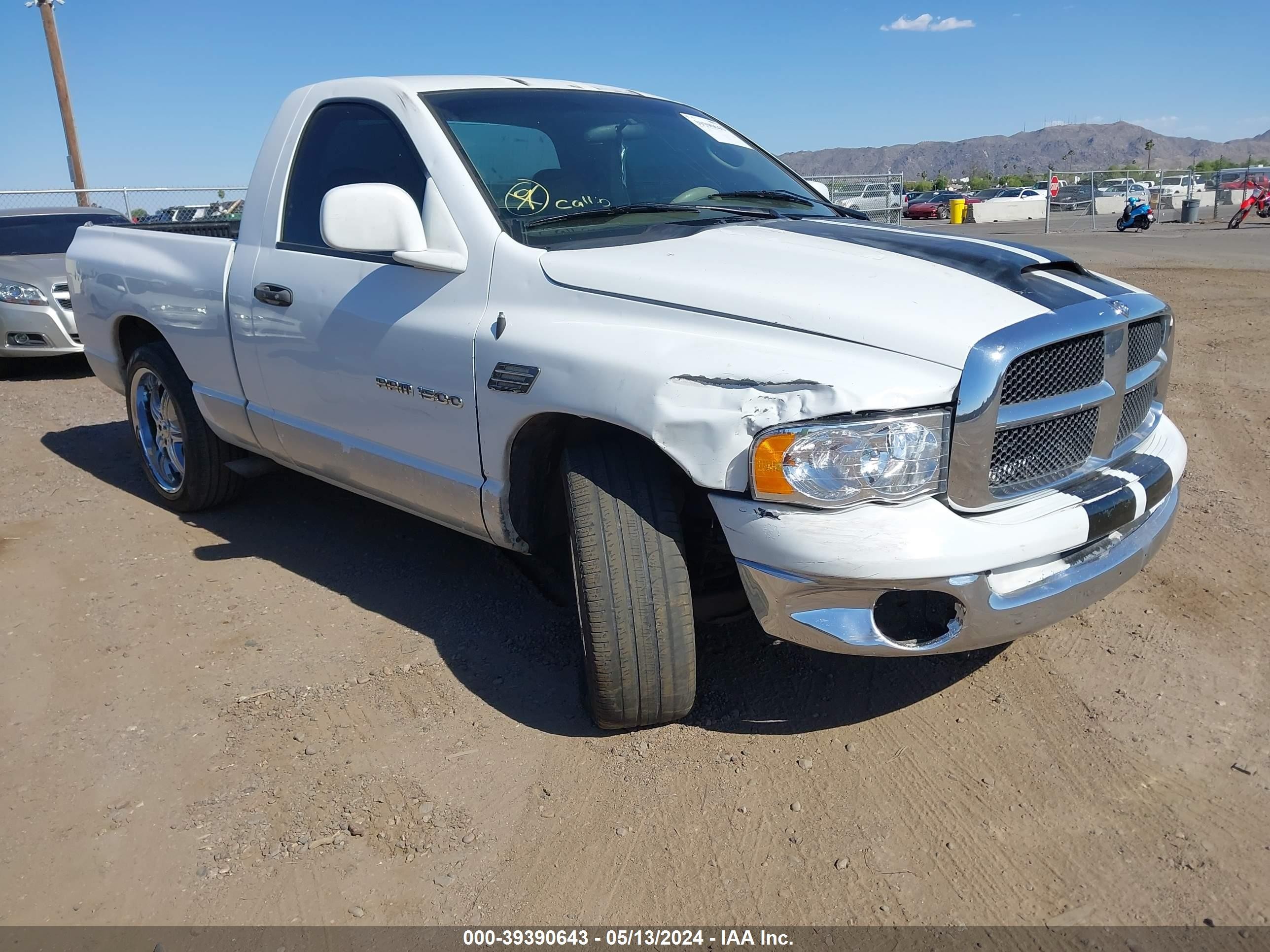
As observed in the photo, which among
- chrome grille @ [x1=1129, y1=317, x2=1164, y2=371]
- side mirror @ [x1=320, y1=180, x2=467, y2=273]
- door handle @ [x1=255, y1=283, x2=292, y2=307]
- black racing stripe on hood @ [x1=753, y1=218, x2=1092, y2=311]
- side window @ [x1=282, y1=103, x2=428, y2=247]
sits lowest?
chrome grille @ [x1=1129, y1=317, x2=1164, y2=371]

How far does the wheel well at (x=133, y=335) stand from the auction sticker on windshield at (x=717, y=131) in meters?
2.88

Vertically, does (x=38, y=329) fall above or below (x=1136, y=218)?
above

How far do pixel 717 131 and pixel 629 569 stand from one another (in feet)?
7.75

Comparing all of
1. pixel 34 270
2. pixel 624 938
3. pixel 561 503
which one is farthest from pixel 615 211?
pixel 34 270

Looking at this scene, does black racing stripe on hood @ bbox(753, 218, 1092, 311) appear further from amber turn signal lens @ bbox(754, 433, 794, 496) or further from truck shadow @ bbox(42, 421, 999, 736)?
truck shadow @ bbox(42, 421, 999, 736)

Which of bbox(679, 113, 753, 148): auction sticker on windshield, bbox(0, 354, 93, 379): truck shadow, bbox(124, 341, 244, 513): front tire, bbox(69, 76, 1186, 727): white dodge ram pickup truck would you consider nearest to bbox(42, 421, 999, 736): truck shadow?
bbox(124, 341, 244, 513): front tire

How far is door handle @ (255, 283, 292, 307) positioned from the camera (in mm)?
3771

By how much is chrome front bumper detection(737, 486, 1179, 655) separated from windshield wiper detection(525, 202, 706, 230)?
1.36 metres

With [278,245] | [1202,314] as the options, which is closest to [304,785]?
[278,245]

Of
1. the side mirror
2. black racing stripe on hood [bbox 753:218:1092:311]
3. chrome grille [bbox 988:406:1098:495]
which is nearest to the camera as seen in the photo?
chrome grille [bbox 988:406:1098:495]

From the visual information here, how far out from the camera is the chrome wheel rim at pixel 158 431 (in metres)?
4.95

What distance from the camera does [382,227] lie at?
3098 millimetres

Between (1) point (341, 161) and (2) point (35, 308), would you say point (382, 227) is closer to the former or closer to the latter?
(1) point (341, 161)

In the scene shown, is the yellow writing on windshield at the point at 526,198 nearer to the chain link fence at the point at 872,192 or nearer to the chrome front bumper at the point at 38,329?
the chrome front bumper at the point at 38,329
